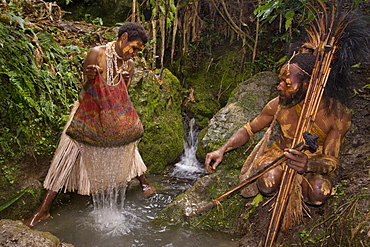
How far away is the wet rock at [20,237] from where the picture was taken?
84.3 inches

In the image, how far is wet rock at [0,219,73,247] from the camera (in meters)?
2.14

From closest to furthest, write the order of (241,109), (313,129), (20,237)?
(20,237)
(313,129)
(241,109)

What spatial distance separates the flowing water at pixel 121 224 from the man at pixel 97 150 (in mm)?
182

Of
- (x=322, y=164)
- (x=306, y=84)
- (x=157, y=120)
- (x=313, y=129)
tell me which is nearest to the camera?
(x=322, y=164)

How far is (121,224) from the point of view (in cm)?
330

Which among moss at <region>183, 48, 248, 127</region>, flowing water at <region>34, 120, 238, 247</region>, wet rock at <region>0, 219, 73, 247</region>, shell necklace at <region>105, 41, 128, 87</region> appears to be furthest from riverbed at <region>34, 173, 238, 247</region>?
moss at <region>183, 48, 248, 127</region>

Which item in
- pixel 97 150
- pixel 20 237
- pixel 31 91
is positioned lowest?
pixel 20 237

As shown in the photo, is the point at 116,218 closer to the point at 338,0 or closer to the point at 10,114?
the point at 10,114

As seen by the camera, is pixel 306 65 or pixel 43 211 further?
pixel 43 211

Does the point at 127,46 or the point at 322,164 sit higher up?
the point at 127,46

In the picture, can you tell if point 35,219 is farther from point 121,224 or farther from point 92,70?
point 92,70

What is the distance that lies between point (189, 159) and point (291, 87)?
3715 millimetres

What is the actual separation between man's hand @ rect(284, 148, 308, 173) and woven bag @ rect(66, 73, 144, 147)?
74.5 inches

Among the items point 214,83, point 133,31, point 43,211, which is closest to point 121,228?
point 43,211
